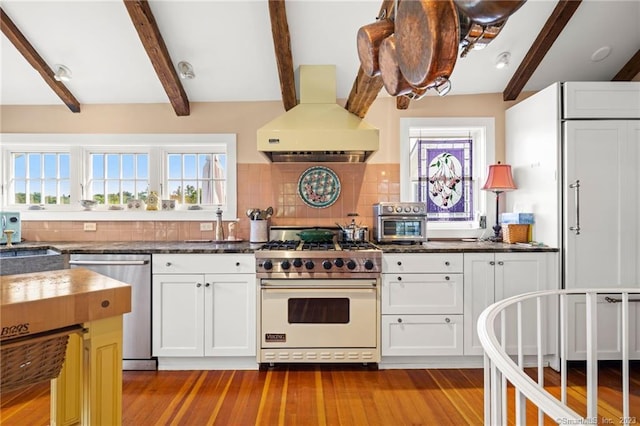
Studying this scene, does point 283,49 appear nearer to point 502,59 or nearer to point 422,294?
point 502,59

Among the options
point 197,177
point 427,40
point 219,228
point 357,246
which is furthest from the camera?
point 197,177

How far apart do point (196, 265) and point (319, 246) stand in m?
0.98

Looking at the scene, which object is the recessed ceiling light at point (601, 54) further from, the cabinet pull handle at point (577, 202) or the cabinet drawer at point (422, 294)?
the cabinet drawer at point (422, 294)

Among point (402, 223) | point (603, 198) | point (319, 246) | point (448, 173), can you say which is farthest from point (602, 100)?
point (319, 246)

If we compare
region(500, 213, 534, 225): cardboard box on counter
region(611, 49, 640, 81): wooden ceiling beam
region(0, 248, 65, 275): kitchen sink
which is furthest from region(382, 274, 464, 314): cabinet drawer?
region(0, 248, 65, 275): kitchen sink

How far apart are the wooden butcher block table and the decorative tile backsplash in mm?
2042

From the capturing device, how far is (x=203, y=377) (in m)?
2.51

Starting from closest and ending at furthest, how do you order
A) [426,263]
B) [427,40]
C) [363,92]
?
[427,40] → [363,92] → [426,263]

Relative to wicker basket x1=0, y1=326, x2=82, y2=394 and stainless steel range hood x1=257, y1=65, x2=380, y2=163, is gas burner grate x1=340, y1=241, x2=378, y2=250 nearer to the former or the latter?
A: stainless steel range hood x1=257, y1=65, x2=380, y2=163

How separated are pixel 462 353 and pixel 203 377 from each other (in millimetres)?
1992

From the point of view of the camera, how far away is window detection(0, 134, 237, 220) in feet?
10.9

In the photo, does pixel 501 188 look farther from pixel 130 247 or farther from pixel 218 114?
pixel 130 247

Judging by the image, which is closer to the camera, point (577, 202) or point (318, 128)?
point (577, 202)

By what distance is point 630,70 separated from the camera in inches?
115
